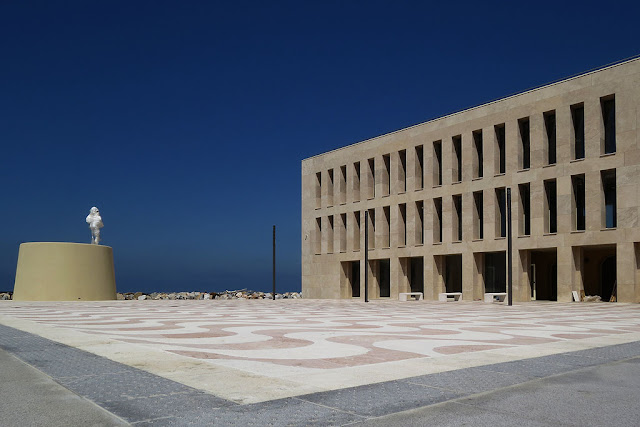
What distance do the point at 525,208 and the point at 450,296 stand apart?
892 centimetres

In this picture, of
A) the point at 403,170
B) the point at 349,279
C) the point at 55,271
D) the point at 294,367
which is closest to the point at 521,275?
the point at 403,170

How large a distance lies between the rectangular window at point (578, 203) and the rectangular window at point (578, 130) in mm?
1496

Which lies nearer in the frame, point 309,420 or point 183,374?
point 309,420

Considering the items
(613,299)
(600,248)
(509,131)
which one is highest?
(509,131)

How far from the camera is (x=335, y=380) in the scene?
5797mm

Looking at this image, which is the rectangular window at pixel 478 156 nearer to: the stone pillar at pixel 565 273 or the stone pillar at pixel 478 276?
the stone pillar at pixel 478 276

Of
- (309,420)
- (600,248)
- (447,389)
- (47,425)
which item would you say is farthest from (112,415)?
(600,248)

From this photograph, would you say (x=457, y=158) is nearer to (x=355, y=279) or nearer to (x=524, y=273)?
(x=524, y=273)

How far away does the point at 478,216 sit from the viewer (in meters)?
42.9

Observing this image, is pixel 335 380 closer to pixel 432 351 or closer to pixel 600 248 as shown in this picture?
pixel 432 351

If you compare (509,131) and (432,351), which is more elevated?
(509,131)

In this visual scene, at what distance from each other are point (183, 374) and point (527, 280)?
3660 centimetres

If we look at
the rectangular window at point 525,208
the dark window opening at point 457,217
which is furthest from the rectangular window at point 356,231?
the rectangular window at point 525,208

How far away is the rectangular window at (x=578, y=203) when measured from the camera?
120ft
